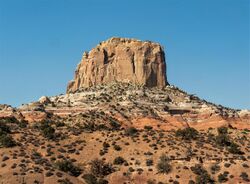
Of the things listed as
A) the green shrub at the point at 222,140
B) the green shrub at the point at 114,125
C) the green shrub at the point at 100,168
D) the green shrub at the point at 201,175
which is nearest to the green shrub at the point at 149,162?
the green shrub at the point at 100,168

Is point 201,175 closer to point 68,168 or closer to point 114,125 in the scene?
point 68,168

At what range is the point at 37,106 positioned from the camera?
130 m

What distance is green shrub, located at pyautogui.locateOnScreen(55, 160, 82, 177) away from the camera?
89.8 meters

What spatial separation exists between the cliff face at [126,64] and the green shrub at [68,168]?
5949cm

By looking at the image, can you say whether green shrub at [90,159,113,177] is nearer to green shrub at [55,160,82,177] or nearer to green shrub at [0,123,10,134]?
green shrub at [55,160,82,177]

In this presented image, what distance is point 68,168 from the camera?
295 ft

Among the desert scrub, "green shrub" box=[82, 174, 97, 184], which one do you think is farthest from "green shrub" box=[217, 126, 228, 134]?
"green shrub" box=[82, 174, 97, 184]

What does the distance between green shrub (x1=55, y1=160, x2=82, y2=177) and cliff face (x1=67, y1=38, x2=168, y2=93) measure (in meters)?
59.5

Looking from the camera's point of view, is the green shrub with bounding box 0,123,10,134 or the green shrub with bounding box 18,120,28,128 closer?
the green shrub with bounding box 0,123,10,134

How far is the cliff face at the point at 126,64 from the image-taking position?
5861 inches

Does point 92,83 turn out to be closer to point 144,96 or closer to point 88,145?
point 144,96

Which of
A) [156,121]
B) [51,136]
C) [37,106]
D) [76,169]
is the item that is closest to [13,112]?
[37,106]

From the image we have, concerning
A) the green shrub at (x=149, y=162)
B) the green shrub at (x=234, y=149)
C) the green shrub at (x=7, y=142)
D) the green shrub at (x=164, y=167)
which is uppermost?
the green shrub at (x=7, y=142)

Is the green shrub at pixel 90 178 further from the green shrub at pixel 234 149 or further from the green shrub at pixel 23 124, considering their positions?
the green shrub at pixel 23 124
